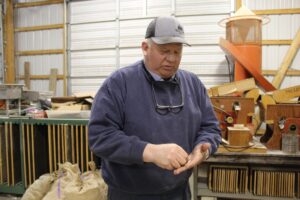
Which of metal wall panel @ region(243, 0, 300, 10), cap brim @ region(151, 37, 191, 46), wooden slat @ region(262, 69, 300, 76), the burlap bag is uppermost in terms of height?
metal wall panel @ region(243, 0, 300, 10)

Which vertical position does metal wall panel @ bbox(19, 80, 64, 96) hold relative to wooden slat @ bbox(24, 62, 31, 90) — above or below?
below

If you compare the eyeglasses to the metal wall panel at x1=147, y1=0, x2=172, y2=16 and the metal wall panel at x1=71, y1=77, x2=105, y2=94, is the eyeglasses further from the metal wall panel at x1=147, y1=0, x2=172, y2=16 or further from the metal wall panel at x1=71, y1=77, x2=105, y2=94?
the metal wall panel at x1=71, y1=77, x2=105, y2=94

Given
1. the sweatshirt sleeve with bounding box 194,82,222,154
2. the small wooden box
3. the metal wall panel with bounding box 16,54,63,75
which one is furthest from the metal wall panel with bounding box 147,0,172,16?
the sweatshirt sleeve with bounding box 194,82,222,154

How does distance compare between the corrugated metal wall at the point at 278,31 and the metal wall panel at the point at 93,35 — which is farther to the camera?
the metal wall panel at the point at 93,35

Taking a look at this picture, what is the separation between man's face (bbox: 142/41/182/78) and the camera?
3.73ft

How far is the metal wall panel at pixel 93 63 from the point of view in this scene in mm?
5129

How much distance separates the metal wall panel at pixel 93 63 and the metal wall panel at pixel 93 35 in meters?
0.13

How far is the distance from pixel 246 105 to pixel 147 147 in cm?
171

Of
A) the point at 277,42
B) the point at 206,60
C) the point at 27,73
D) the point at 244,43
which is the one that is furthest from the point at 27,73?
the point at 277,42

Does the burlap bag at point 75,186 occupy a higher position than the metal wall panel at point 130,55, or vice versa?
the metal wall panel at point 130,55

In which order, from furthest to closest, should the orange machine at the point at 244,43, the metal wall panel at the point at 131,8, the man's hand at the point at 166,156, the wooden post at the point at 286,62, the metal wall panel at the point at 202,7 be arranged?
1. the metal wall panel at the point at 131,8
2. the metal wall panel at the point at 202,7
3. the wooden post at the point at 286,62
4. the orange machine at the point at 244,43
5. the man's hand at the point at 166,156

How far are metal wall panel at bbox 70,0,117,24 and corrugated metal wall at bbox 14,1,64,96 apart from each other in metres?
0.29

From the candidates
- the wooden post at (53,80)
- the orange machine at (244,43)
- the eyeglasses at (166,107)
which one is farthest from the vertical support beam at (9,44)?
the eyeglasses at (166,107)

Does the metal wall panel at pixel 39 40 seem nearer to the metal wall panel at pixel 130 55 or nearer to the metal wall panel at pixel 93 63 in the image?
the metal wall panel at pixel 93 63
